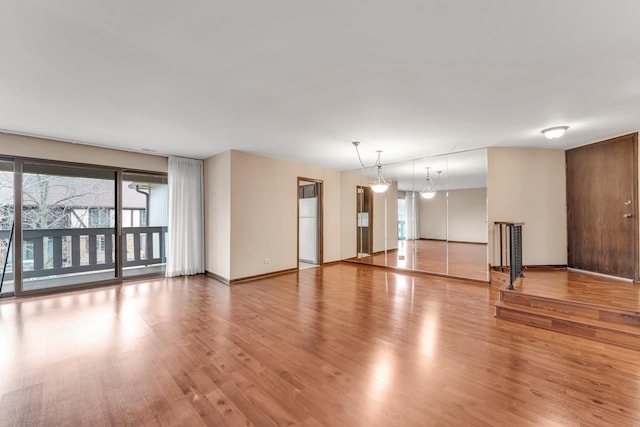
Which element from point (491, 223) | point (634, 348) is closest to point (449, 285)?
point (491, 223)

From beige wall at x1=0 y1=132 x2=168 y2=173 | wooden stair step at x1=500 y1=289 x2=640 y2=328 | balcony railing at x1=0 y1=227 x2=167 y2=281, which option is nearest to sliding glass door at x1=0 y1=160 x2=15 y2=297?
balcony railing at x1=0 y1=227 x2=167 y2=281

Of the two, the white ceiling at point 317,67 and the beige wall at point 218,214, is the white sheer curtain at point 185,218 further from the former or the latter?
the white ceiling at point 317,67

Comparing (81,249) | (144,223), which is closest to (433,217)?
(144,223)

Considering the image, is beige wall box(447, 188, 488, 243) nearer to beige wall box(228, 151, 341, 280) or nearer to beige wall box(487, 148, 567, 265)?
beige wall box(487, 148, 567, 265)

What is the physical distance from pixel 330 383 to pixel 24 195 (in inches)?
224

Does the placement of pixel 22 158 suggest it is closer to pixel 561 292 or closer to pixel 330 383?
pixel 330 383

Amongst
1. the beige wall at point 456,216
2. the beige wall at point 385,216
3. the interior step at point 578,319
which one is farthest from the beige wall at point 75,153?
the interior step at point 578,319

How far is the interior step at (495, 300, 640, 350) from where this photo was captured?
112 inches

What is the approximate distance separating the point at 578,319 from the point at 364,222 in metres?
5.02

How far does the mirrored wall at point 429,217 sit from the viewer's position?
18.3 ft

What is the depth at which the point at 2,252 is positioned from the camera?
430 centimetres

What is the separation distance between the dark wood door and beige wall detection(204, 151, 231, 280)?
21.9ft

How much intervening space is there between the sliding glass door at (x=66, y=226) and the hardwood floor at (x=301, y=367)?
784mm

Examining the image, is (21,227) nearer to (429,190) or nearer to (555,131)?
(429,190)
